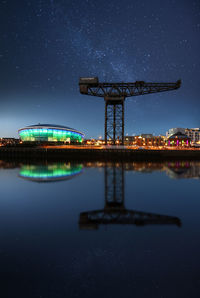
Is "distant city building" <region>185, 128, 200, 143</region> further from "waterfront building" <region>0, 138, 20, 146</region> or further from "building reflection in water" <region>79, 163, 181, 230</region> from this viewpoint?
"building reflection in water" <region>79, 163, 181, 230</region>

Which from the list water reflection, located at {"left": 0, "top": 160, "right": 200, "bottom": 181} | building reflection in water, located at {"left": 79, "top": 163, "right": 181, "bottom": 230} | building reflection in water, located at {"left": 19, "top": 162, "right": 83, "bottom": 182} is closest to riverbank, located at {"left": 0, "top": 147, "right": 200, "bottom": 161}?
water reflection, located at {"left": 0, "top": 160, "right": 200, "bottom": 181}

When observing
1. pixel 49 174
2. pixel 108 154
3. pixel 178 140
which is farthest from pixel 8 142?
pixel 178 140

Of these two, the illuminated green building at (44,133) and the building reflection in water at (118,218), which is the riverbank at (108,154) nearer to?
the building reflection in water at (118,218)

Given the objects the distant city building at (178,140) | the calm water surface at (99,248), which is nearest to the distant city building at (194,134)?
the distant city building at (178,140)

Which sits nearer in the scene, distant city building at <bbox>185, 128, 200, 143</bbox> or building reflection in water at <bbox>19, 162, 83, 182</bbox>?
building reflection in water at <bbox>19, 162, 83, 182</bbox>

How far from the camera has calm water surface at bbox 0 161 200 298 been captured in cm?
298

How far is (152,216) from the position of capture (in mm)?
6438

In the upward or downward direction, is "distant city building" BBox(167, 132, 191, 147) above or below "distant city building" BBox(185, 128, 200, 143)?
below

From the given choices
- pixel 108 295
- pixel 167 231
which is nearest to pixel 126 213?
pixel 167 231

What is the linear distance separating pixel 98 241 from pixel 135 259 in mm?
1229

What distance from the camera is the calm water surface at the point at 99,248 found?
298cm

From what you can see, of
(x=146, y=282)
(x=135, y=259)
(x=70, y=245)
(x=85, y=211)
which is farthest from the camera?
(x=85, y=211)

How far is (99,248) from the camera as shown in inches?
165

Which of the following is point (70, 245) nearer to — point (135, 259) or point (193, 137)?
point (135, 259)
